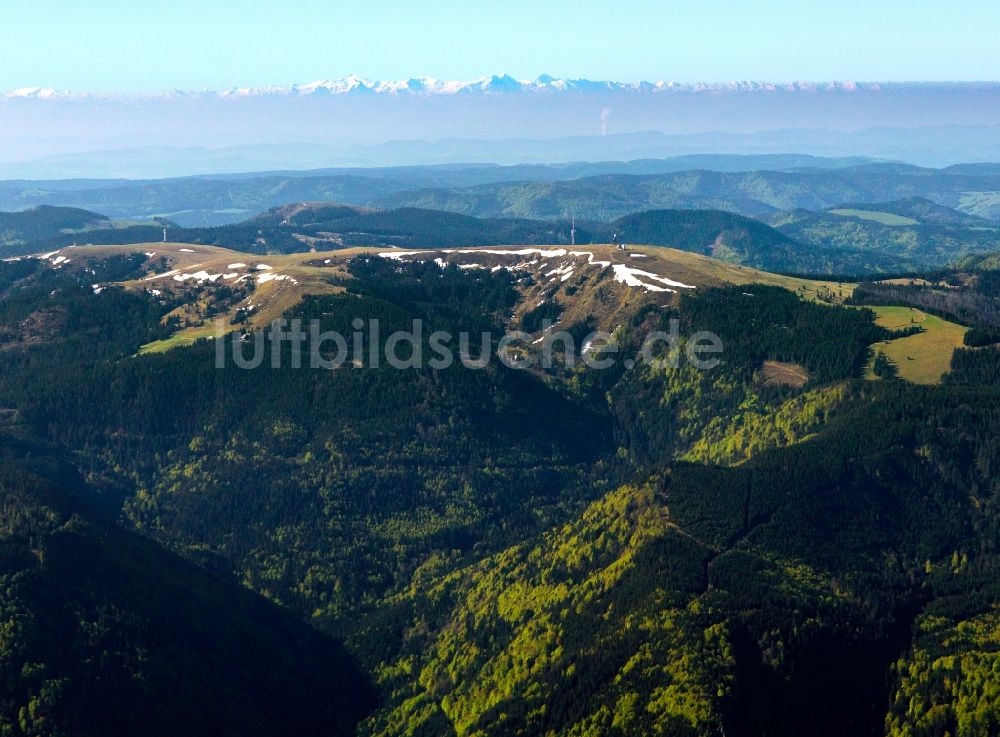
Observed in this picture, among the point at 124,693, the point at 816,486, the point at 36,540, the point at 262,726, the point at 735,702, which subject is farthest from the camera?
the point at 816,486

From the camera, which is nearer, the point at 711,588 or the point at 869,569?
the point at 711,588

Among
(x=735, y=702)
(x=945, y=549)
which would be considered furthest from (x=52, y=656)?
(x=945, y=549)

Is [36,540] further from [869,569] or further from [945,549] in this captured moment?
[945,549]

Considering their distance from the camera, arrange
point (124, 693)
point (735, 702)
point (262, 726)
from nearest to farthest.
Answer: point (735, 702) → point (124, 693) → point (262, 726)

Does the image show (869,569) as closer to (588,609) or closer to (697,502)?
(697,502)

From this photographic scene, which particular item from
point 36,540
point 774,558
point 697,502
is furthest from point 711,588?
point 36,540

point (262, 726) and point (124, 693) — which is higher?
point (124, 693)

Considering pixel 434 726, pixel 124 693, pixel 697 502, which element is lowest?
pixel 434 726

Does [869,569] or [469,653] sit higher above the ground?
[869,569]

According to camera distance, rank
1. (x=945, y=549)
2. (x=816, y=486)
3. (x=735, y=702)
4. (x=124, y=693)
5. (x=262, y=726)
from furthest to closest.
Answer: (x=816, y=486) < (x=945, y=549) < (x=262, y=726) < (x=124, y=693) < (x=735, y=702)
